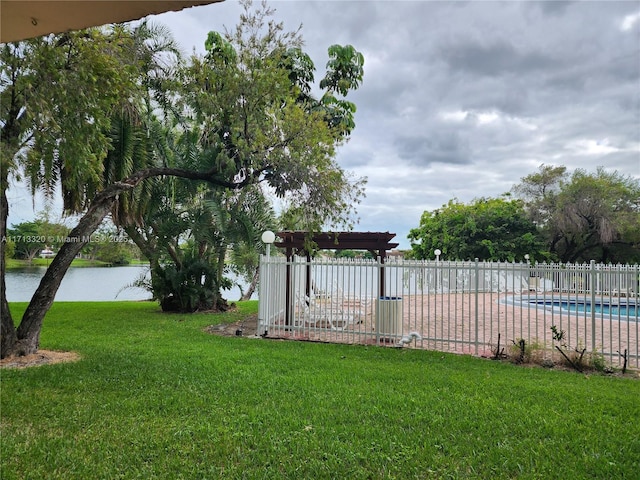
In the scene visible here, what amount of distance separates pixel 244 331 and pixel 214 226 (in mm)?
4904

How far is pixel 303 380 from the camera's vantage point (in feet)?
18.9

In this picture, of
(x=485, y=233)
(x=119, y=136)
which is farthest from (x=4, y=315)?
(x=485, y=233)

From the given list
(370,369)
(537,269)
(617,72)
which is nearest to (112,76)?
(370,369)

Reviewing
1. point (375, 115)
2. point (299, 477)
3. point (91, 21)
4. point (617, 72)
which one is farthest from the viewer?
point (375, 115)

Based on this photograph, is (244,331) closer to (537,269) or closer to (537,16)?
(537,269)

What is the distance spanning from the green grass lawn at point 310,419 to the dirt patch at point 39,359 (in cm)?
32

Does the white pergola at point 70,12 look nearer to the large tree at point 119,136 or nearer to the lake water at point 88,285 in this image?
the large tree at point 119,136

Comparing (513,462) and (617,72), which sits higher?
(617,72)

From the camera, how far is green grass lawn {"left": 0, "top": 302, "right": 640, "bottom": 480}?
11.0 ft

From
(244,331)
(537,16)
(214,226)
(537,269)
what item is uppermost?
(537,16)

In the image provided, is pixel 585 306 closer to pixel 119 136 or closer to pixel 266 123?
pixel 266 123

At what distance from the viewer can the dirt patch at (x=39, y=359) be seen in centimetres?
657

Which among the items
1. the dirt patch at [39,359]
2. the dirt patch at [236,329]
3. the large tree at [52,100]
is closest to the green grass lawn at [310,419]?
the dirt patch at [39,359]

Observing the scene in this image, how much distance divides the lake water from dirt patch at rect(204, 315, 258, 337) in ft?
15.5
